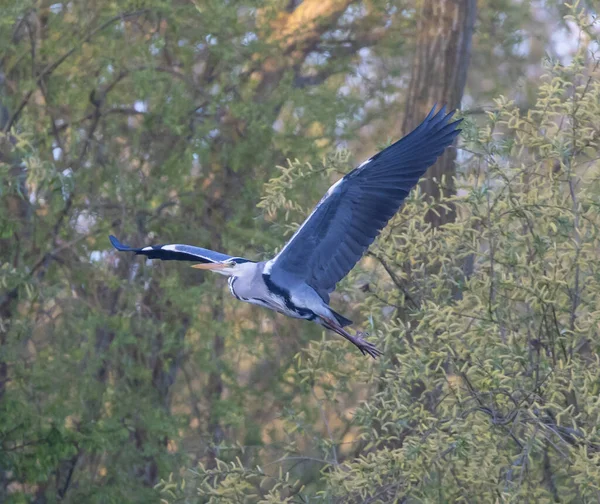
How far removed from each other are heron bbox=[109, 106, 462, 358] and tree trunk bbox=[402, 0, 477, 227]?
9.11ft

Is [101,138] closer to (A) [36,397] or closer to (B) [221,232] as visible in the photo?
(B) [221,232]

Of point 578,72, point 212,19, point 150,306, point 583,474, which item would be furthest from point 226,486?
point 212,19

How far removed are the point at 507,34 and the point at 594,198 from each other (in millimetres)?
7779

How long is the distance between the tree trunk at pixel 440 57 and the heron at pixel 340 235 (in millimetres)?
2777

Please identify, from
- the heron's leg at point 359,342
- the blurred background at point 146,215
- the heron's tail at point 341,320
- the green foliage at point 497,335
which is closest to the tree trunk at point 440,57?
the blurred background at point 146,215

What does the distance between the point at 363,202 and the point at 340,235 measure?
0.27 m

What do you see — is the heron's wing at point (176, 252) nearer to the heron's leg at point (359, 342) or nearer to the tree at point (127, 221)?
the heron's leg at point (359, 342)

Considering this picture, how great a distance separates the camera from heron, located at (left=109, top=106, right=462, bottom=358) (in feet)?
21.2

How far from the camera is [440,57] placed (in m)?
9.60

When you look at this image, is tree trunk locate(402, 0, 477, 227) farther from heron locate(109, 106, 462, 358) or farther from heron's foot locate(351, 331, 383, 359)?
heron's foot locate(351, 331, 383, 359)

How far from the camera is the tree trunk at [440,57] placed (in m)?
9.46

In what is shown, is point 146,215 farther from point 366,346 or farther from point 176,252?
point 366,346

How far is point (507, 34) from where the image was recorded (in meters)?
13.8

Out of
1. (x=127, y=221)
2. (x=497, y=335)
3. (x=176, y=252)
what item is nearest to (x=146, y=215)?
(x=127, y=221)
